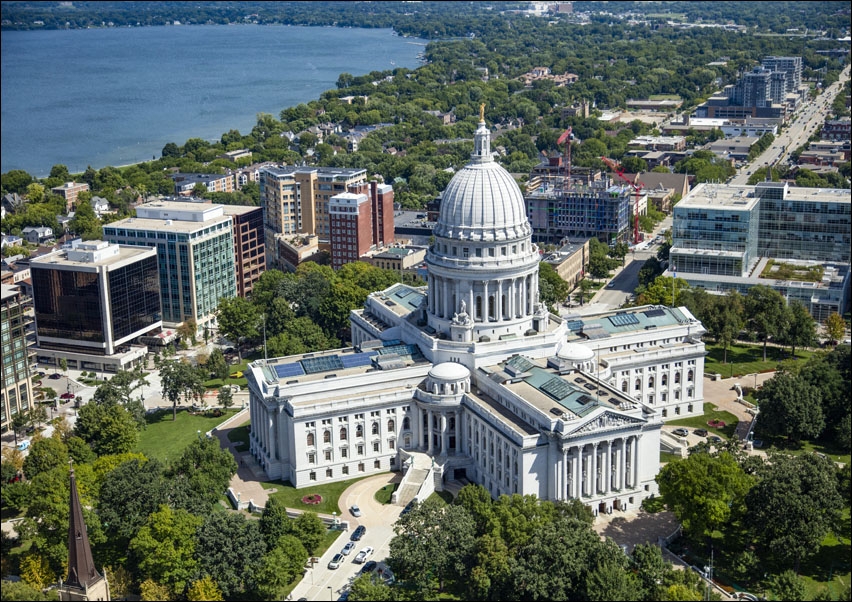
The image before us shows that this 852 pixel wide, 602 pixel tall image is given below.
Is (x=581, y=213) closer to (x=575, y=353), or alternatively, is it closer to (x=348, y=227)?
(x=348, y=227)

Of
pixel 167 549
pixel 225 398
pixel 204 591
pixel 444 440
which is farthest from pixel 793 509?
pixel 225 398

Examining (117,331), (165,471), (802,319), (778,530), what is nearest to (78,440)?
(165,471)

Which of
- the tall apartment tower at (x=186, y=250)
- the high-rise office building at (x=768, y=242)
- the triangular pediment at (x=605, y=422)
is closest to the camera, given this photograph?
the triangular pediment at (x=605, y=422)

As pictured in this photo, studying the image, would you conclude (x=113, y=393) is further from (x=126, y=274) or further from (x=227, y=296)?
(x=227, y=296)

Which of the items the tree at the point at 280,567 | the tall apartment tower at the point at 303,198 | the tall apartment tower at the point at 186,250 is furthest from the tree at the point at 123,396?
the tall apartment tower at the point at 303,198

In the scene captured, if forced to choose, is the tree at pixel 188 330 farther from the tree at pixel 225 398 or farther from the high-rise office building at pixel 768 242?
the high-rise office building at pixel 768 242
